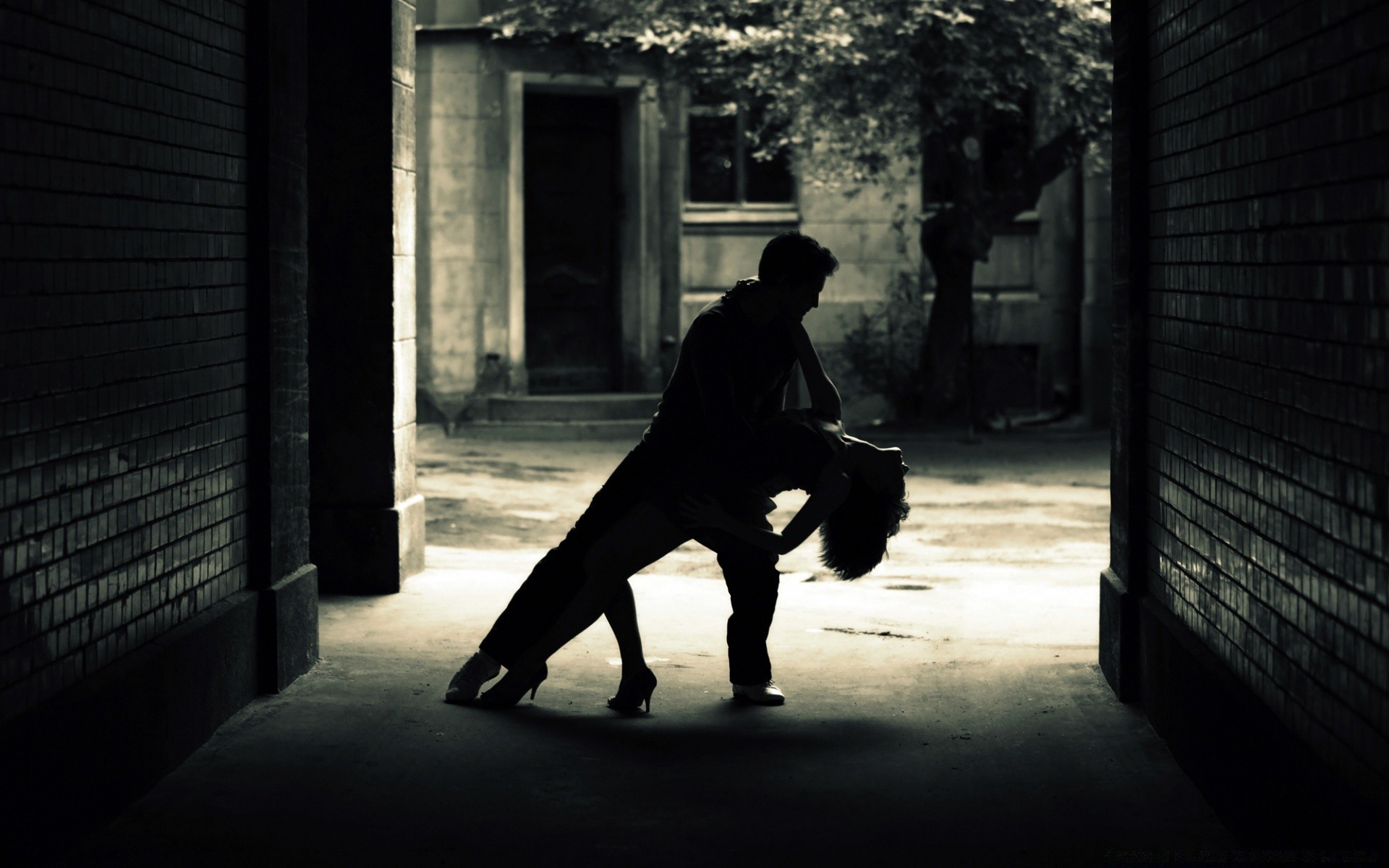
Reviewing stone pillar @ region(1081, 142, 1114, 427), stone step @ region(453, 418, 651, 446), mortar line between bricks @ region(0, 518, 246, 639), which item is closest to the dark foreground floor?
mortar line between bricks @ region(0, 518, 246, 639)

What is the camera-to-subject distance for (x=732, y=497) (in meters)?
6.04

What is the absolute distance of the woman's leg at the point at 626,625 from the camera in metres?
6.23

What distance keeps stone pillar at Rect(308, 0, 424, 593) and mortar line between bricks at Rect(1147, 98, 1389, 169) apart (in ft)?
13.9

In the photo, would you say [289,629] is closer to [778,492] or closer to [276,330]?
[276,330]

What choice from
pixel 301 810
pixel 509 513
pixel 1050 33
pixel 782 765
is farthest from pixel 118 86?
pixel 1050 33

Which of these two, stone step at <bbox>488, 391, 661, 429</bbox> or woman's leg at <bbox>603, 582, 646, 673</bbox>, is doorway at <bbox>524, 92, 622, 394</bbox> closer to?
stone step at <bbox>488, 391, 661, 429</bbox>

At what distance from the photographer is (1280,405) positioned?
14.3ft

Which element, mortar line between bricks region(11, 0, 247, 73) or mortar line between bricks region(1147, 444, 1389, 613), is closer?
mortar line between bricks region(1147, 444, 1389, 613)

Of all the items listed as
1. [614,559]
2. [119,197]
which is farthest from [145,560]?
[614,559]

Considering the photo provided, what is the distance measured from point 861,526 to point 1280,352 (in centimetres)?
197

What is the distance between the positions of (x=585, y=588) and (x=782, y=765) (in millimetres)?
1100

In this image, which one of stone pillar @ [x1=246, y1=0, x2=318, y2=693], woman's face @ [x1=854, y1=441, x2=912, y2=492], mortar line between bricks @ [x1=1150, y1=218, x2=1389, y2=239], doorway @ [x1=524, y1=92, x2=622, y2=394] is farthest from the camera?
doorway @ [x1=524, y1=92, x2=622, y2=394]

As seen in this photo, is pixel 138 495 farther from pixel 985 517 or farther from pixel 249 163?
pixel 985 517

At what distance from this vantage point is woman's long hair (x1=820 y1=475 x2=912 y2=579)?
6020 mm
